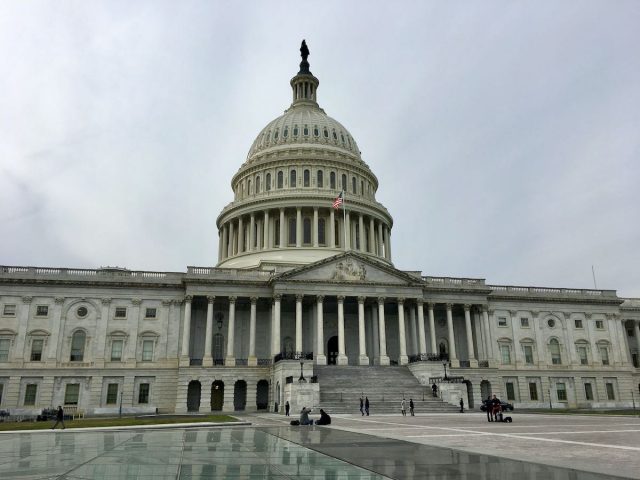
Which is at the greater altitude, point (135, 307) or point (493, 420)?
point (135, 307)

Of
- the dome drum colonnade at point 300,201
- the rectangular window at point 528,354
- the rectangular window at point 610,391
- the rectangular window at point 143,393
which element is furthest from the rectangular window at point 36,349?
the rectangular window at point 610,391

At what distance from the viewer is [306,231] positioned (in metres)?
80.2

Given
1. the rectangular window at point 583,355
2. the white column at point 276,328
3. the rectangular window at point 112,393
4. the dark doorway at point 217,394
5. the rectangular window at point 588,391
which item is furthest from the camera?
the rectangular window at point 583,355

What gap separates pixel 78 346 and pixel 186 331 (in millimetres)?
11969

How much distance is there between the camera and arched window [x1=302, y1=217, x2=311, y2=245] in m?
79.2

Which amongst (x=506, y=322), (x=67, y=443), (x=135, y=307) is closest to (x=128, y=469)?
(x=67, y=443)

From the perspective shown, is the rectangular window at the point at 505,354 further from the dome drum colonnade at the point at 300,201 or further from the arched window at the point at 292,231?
the arched window at the point at 292,231

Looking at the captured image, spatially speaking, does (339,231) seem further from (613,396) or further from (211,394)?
(613,396)

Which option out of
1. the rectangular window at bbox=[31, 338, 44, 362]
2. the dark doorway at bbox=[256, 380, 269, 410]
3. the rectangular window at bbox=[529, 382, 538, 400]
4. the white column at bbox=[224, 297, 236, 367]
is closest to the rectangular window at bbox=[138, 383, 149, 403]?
the white column at bbox=[224, 297, 236, 367]

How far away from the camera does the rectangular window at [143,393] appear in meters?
59.8

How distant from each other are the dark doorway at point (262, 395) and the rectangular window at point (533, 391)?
33856 millimetres

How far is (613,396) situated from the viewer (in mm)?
72750

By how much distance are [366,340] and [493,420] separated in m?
34.3

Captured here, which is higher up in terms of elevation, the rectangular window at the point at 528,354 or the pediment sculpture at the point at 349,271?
the pediment sculpture at the point at 349,271
